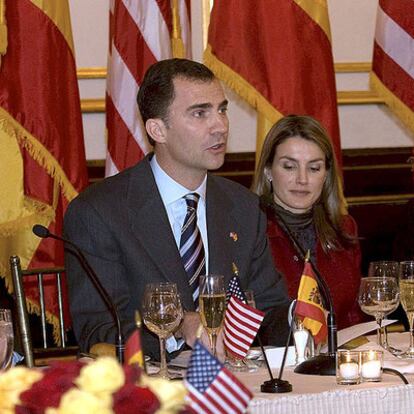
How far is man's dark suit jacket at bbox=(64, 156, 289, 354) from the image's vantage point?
3.10 meters

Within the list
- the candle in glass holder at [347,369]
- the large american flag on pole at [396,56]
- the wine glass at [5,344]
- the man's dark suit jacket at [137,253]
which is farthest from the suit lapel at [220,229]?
the large american flag on pole at [396,56]

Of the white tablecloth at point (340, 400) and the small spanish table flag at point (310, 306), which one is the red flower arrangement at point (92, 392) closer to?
the white tablecloth at point (340, 400)

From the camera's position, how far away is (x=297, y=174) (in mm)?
4016

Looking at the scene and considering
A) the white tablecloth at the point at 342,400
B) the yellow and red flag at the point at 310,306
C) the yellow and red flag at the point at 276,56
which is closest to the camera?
the white tablecloth at the point at 342,400

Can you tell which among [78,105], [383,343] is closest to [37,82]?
[78,105]

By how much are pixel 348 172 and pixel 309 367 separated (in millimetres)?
3305

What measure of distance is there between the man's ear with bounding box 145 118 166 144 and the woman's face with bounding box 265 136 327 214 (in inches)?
28.5

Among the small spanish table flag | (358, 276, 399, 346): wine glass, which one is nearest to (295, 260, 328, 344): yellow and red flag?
the small spanish table flag

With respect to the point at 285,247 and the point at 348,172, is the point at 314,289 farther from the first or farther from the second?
the point at 348,172

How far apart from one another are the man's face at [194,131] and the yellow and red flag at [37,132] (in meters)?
1.15

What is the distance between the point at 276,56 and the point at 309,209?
3.68 feet

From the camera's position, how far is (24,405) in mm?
1268

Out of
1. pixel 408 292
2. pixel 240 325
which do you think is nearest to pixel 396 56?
pixel 408 292

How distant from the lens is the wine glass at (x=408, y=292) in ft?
9.36
